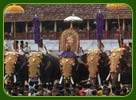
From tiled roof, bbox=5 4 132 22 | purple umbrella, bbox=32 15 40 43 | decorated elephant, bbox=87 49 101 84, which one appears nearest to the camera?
tiled roof, bbox=5 4 132 22

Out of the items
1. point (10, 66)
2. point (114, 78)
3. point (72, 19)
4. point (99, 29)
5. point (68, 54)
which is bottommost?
point (114, 78)

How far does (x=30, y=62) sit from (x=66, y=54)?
1.30 ft

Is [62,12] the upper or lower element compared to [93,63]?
upper

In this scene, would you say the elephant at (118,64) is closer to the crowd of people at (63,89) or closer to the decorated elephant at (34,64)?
the crowd of people at (63,89)

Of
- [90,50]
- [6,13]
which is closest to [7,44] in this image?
[6,13]

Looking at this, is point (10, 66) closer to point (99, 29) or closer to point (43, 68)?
point (43, 68)

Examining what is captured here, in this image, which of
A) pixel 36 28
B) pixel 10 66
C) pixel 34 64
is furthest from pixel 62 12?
pixel 10 66

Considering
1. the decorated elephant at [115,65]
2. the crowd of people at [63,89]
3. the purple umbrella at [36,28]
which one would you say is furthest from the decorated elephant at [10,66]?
the decorated elephant at [115,65]

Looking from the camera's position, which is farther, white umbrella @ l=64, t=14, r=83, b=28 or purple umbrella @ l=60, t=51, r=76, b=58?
purple umbrella @ l=60, t=51, r=76, b=58

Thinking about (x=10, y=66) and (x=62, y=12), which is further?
(x=10, y=66)

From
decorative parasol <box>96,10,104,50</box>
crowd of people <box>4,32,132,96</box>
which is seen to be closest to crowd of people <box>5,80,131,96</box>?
crowd of people <box>4,32,132,96</box>

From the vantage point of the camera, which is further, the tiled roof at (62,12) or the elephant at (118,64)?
the elephant at (118,64)

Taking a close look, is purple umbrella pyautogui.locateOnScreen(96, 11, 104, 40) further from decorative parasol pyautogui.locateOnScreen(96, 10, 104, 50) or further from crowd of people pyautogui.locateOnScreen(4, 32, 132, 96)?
crowd of people pyautogui.locateOnScreen(4, 32, 132, 96)

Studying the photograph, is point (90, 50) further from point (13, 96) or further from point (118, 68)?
point (13, 96)
